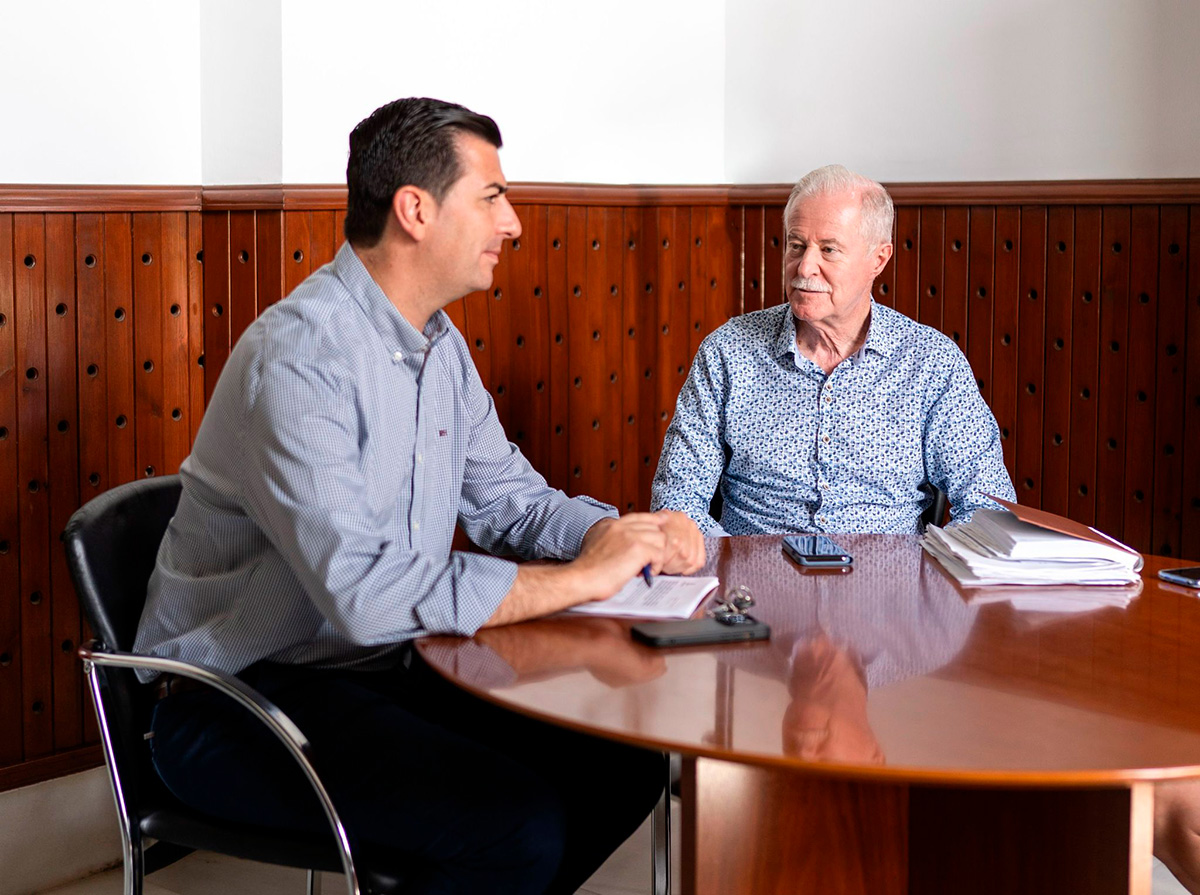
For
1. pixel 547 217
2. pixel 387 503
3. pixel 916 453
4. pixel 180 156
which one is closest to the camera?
pixel 387 503

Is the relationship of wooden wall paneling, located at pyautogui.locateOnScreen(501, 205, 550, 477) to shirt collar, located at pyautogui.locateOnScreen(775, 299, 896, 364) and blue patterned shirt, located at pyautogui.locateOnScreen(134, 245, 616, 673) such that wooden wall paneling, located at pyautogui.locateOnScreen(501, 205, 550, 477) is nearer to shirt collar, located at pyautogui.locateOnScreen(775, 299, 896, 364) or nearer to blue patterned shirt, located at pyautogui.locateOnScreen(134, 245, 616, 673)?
shirt collar, located at pyautogui.locateOnScreen(775, 299, 896, 364)

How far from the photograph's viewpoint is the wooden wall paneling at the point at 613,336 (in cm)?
370

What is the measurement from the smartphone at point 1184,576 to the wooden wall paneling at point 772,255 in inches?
73.0

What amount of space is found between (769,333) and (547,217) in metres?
0.88

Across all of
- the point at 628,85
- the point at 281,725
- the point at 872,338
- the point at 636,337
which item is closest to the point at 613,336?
the point at 636,337

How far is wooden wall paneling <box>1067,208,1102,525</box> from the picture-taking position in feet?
11.0

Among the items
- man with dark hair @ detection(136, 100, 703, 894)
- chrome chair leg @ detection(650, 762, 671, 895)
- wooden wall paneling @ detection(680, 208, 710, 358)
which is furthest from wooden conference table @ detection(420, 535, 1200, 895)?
wooden wall paneling @ detection(680, 208, 710, 358)

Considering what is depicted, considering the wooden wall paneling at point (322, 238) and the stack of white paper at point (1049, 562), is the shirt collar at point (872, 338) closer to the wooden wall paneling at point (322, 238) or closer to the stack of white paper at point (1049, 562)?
the stack of white paper at point (1049, 562)

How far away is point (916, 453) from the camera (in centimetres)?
282

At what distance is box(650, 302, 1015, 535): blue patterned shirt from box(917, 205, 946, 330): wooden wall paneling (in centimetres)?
71

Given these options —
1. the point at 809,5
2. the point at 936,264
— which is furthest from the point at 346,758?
the point at 809,5

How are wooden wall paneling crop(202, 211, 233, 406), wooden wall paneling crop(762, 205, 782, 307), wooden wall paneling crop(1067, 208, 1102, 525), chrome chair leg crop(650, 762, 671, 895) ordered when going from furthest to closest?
wooden wall paneling crop(762, 205, 782, 307) < wooden wall paneling crop(1067, 208, 1102, 525) < wooden wall paneling crop(202, 211, 233, 406) < chrome chair leg crop(650, 762, 671, 895)

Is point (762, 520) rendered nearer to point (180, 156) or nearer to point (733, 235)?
point (733, 235)

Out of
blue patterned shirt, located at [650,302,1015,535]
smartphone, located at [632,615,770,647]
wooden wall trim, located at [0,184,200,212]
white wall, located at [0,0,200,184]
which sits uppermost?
white wall, located at [0,0,200,184]
